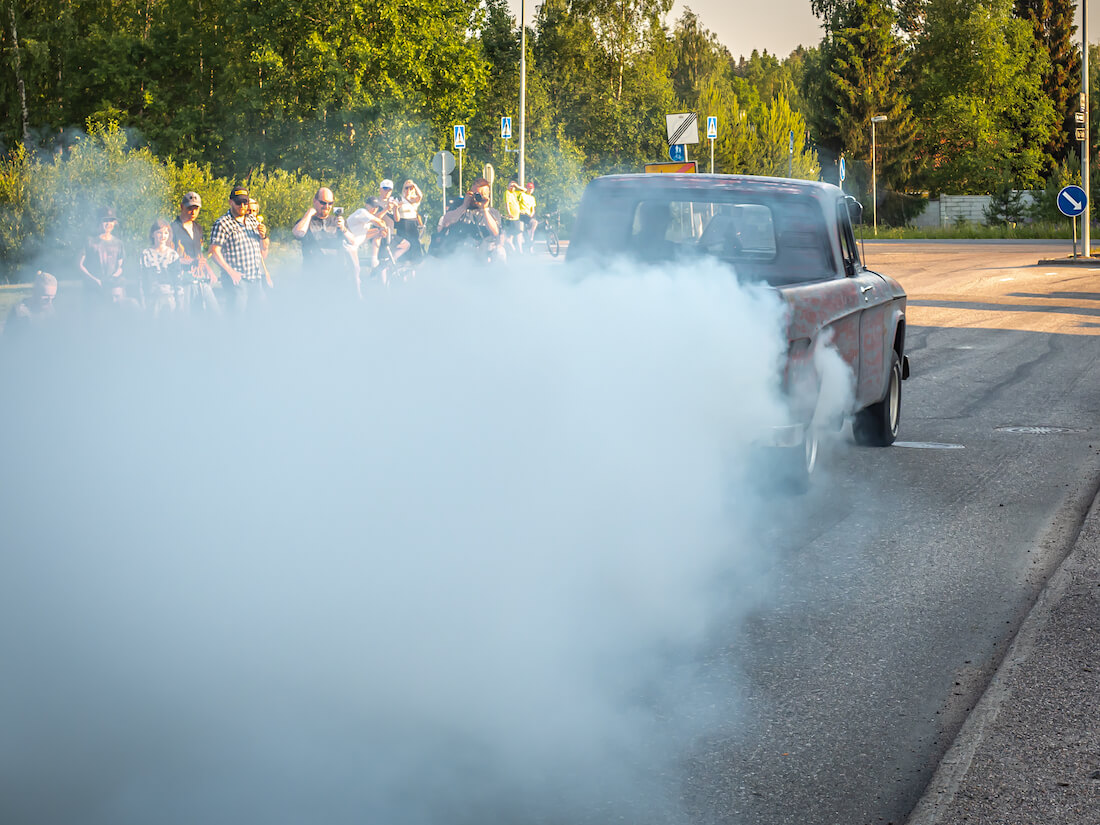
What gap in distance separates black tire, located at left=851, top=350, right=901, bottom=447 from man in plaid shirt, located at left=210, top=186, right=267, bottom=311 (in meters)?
5.91

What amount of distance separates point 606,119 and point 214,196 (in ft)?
164

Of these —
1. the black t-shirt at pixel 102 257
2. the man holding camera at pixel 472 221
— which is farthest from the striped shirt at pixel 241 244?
the black t-shirt at pixel 102 257

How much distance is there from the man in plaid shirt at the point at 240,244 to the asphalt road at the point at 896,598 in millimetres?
6150

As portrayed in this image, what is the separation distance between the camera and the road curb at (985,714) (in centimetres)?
351

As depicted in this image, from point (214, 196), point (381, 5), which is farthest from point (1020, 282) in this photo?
point (381, 5)

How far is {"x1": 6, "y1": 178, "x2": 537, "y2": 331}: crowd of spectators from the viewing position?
7.33 metres

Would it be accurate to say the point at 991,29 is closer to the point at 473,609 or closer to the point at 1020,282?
the point at 1020,282

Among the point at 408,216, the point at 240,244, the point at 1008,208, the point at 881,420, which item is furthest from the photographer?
the point at 1008,208

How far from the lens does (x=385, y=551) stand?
4957mm

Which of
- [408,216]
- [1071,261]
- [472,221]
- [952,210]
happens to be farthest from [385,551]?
[952,210]

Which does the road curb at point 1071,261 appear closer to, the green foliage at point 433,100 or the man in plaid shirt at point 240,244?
the green foliage at point 433,100

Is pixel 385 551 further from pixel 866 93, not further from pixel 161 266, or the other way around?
pixel 866 93

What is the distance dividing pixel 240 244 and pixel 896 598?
9443 millimetres

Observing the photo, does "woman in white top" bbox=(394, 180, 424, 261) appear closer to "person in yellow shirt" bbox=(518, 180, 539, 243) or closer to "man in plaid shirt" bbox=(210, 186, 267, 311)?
"man in plaid shirt" bbox=(210, 186, 267, 311)
